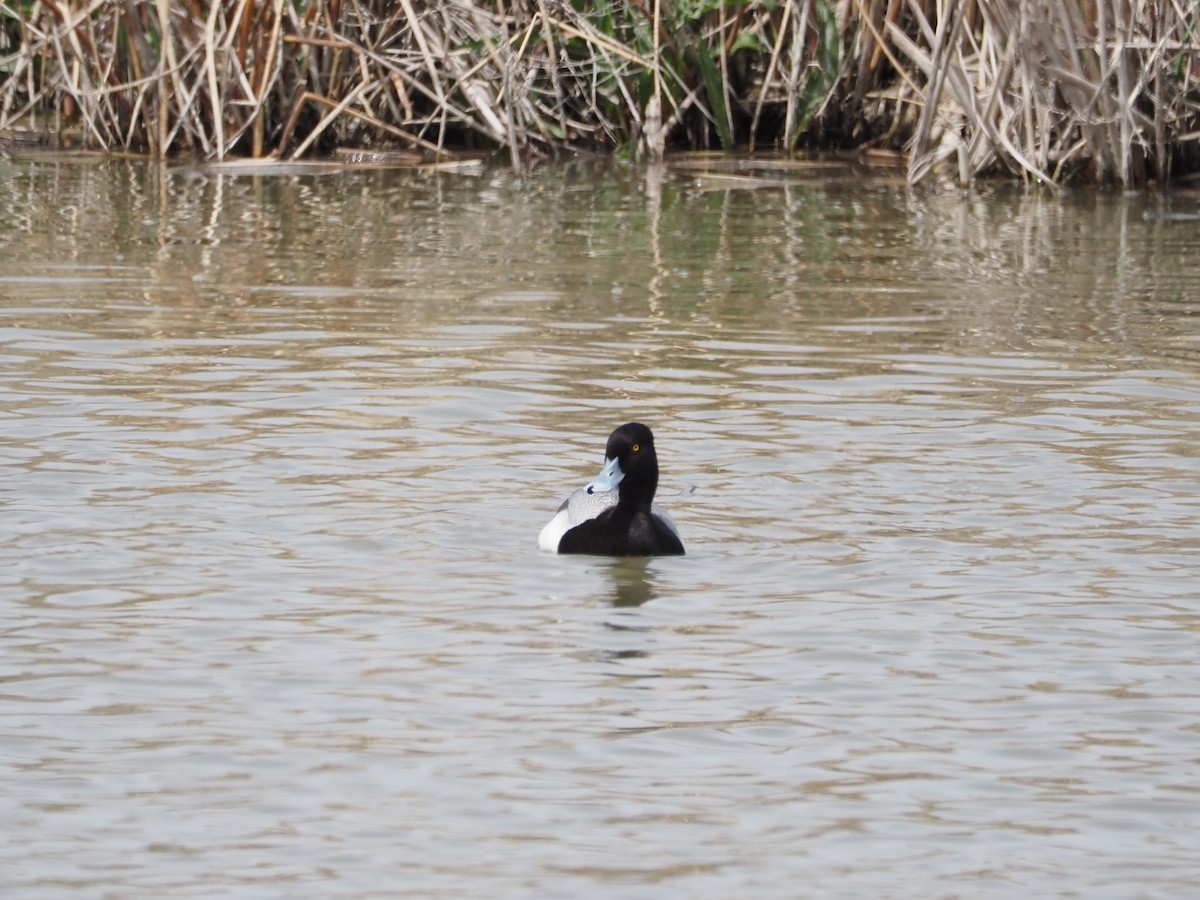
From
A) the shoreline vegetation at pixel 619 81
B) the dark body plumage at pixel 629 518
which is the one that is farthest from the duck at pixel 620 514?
the shoreline vegetation at pixel 619 81

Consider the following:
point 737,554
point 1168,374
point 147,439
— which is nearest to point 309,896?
point 737,554

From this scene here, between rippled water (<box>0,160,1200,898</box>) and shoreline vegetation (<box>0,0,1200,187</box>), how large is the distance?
2.36 meters

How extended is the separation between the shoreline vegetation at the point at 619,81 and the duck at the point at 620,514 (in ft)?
Result: 27.4

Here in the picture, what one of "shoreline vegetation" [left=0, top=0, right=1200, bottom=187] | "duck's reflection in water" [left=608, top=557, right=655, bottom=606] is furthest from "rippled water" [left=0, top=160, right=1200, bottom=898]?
"shoreline vegetation" [left=0, top=0, right=1200, bottom=187]

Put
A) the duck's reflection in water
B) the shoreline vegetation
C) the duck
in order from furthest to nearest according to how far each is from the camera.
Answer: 1. the shoreline vegetation
2. the duck
3. the duck's reflection in water

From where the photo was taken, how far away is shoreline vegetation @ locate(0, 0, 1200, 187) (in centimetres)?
1538

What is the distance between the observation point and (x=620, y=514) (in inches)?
285

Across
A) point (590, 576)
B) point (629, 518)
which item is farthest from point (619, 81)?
point (590, 576)

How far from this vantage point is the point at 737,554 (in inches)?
280

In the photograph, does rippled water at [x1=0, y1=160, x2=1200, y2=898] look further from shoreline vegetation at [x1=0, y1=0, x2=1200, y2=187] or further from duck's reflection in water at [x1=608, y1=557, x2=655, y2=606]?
shoreline vegetation at [x1=0, y1=0, x2=1200, y2=187]

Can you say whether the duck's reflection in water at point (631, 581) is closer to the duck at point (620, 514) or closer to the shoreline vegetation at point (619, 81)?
the duck at point (620, 514)

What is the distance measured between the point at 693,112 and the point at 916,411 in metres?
9.62

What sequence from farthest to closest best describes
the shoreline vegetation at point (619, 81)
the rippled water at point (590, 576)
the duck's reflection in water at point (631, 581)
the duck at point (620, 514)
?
the shoreline vegetation at point (619, 81) < the duck at point (620, 514) < the duck's reflection in water at point (631, 581) < the rippled water at point (590, 576)

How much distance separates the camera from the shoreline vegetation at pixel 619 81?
15.4 meters
